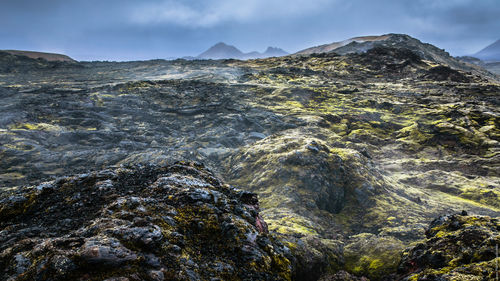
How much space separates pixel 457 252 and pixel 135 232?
777 centimetres

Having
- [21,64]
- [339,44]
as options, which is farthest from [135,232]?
[339,44]

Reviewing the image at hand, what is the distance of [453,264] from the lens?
632cm

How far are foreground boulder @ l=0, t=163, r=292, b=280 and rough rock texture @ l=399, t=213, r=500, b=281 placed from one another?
3.56 metres

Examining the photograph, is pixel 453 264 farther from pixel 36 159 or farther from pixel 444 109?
pixel 444 109

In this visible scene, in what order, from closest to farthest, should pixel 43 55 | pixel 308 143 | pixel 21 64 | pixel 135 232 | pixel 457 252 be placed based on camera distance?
pixel 135 232, pixel 457 252, pixel 308 143, pixel 21 64, pixel 43 55

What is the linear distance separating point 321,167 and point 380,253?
8124 mm

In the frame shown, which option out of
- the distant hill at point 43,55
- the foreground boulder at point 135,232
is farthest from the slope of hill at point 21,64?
the foreground boulder at point 135,232

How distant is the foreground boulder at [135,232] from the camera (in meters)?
4.61

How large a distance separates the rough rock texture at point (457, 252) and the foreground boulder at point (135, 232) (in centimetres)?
356

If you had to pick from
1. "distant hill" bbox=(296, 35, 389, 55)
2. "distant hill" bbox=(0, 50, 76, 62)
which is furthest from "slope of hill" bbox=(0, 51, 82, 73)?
"distant hill" bbox=(296, 35, 389, 55)

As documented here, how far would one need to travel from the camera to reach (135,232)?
213 inches

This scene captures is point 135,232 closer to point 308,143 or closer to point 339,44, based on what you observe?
point 308,143

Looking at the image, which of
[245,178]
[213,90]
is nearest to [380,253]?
[245,178]

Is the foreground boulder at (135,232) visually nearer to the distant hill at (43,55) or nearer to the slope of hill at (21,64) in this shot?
the slope of hill at (21,64)
